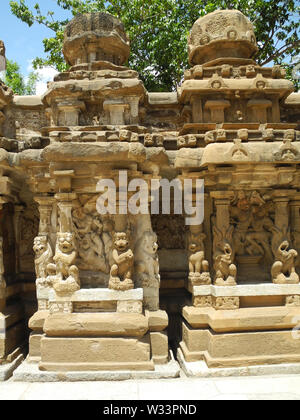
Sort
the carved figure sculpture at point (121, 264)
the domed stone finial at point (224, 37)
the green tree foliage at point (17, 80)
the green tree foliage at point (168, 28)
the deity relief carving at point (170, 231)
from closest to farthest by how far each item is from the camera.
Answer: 1. the carved figure sculpture at point (121, 264)
2. the deity relief carving at point (170, 231)
3. the domed stone finial at point (224, 37)
4. the green tree foliage at point (168, 28)
5. the green tree foliage at point (17, 80)

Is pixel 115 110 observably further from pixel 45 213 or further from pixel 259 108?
pixel 259 108

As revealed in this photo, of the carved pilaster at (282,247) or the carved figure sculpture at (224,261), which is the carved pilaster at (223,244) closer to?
the carved figure sculpture at (224,261)

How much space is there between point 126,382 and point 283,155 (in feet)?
12.0

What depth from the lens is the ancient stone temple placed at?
4469 millimetres

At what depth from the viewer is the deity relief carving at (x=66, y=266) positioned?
4.57 metres

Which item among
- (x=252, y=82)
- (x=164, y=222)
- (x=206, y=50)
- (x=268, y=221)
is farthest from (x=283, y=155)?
(x=206, y=50)

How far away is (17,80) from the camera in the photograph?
17062 millimetres

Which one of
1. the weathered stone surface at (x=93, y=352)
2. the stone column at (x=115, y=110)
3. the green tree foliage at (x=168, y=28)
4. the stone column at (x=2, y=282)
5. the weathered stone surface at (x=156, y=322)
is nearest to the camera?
the weathered stone surface at (x=93, y=352)

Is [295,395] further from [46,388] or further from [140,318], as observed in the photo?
[46,388]

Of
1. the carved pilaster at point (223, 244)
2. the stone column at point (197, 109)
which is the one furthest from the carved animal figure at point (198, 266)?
the stone column at point (197, 109)

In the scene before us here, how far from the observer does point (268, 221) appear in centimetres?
516

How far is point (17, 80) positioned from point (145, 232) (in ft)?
50.6

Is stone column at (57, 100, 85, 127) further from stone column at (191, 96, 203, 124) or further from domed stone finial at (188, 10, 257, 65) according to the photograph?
domed stone finial at (188, 10, 257, 65)
